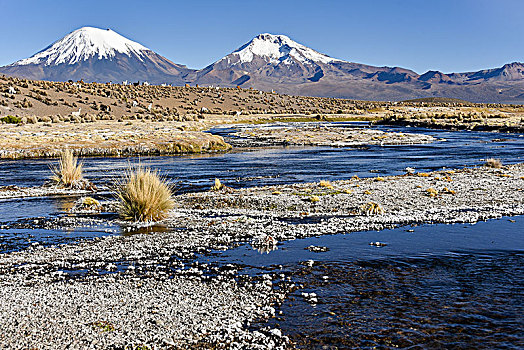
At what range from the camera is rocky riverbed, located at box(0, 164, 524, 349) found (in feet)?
22.9

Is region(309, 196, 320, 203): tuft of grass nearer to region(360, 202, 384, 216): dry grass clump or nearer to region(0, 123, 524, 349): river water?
region(360, 202, 384, 216): dry grass clump

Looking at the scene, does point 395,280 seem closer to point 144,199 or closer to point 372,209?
point 372,209

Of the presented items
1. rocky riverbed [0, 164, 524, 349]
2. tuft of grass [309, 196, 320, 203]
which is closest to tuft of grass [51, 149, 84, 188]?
rocky riverbed [0, 164, 524, 349]

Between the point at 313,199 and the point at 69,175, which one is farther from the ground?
the point at 69,175

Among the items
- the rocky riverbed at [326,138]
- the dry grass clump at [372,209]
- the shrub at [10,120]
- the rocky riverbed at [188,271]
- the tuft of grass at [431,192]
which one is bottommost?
the rocky riverbed at [188,271]

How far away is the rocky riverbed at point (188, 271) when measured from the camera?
6.98 metres

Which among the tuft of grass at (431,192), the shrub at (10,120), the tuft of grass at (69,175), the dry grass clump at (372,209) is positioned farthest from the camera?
the shrub at (10,120)

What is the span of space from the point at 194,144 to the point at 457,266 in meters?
30.2

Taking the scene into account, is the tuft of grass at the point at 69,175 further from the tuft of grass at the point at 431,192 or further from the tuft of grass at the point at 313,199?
the tuft of grass at the point at 431,192

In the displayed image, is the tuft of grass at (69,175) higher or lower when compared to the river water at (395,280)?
higher

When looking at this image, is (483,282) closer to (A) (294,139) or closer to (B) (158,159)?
(B) (158,159)

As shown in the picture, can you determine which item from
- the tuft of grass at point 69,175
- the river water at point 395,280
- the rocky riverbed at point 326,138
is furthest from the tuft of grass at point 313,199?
the rocky riverbed at point 326,138

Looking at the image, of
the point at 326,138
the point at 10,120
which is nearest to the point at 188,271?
the point at 326,138

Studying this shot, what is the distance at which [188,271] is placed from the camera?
31.2 ft
